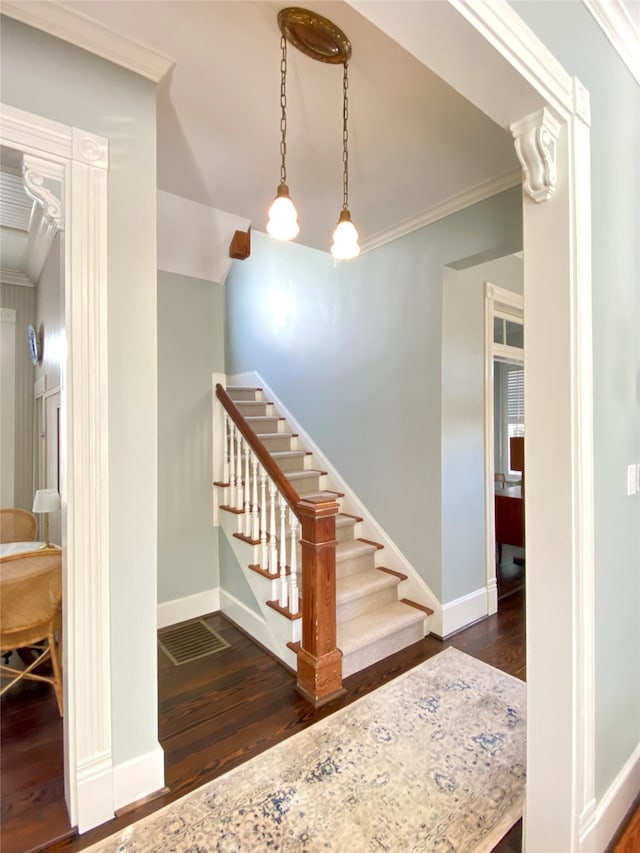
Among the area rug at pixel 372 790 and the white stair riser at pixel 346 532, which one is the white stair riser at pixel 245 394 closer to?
the white stair riser at pixel 346 532

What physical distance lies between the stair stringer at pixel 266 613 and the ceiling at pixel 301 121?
2.26 m

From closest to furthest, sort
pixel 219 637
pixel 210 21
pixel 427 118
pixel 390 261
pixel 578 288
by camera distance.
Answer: pixel 578 288
pixel 210 21
pixel 427 118
pixel 219 637
pixel 390 261

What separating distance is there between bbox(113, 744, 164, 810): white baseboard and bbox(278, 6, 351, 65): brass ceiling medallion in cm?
272

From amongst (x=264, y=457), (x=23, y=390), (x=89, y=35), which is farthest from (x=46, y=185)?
(x=23, y=390)

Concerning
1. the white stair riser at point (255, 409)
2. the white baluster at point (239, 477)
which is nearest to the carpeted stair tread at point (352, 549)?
the white baluster at point (239, 477)

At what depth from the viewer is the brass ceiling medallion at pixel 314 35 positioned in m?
1.43

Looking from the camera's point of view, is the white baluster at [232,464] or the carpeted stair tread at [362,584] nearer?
the carpeted stair tread at [362,584]

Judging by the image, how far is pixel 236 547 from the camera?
3.01 meters

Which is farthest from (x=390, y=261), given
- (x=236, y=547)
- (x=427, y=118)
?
(x=236, y=547)

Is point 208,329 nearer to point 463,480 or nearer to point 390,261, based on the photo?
point 390,261

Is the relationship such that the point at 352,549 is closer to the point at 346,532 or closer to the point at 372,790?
the point at 346,532

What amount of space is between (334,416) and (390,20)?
113 inches

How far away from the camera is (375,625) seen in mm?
2650

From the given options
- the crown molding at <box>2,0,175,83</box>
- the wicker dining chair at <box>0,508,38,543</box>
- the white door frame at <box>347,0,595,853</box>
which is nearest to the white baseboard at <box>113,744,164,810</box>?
the white door frame at <box>347,0,595,853</box>
